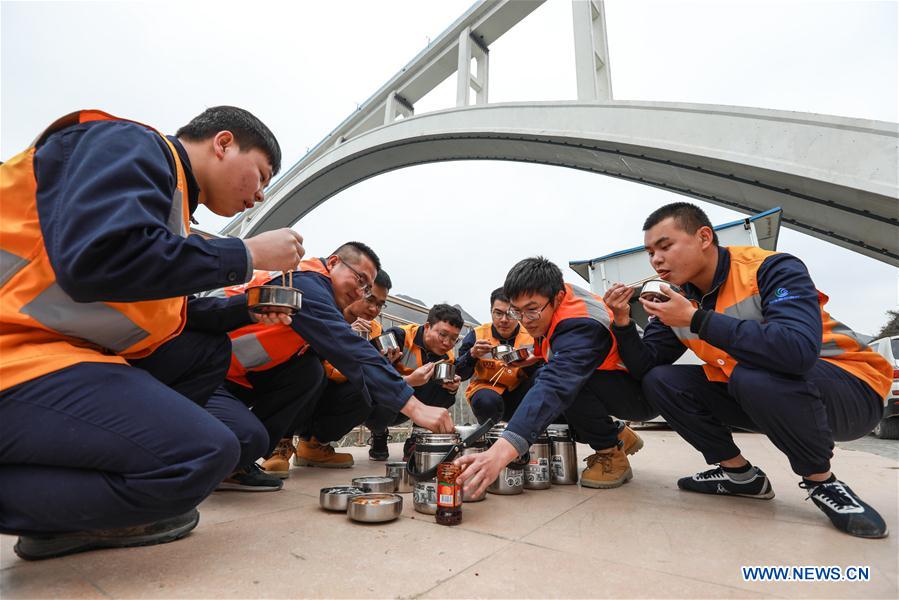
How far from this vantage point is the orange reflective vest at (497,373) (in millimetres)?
3361

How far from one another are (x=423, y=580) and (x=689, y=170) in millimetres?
7386

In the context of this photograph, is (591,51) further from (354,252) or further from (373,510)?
(373,510)

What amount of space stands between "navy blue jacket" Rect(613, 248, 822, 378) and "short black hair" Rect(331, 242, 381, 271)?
5.59 feet

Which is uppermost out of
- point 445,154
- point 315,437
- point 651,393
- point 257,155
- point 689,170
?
point 445,154

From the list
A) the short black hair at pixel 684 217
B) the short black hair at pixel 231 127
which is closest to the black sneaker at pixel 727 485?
the short black hair at pixel 684 217

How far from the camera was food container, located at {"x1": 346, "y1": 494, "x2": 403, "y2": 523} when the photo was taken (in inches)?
62.1

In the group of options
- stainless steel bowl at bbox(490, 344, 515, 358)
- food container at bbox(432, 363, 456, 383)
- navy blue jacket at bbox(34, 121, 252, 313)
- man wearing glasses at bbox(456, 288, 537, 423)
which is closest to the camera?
navy blue jacket at bbox(34, 121, 252, 313)

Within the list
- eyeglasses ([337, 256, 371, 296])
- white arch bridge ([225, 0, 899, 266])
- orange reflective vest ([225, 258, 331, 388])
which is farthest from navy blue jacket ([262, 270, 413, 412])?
white arch bridge ([225, 0, 899, 266])

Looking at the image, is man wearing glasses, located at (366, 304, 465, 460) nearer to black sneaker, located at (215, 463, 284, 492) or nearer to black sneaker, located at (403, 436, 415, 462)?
black sneaker, located at (403, 436, 415, 462)

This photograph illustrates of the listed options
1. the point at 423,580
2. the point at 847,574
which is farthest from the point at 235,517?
the point at 847,574

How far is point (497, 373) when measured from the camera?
3418mm

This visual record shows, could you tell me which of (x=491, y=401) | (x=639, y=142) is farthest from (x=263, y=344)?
(x=639, y=142)

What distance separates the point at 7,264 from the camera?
103 cm

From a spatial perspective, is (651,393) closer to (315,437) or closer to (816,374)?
(816,374)
